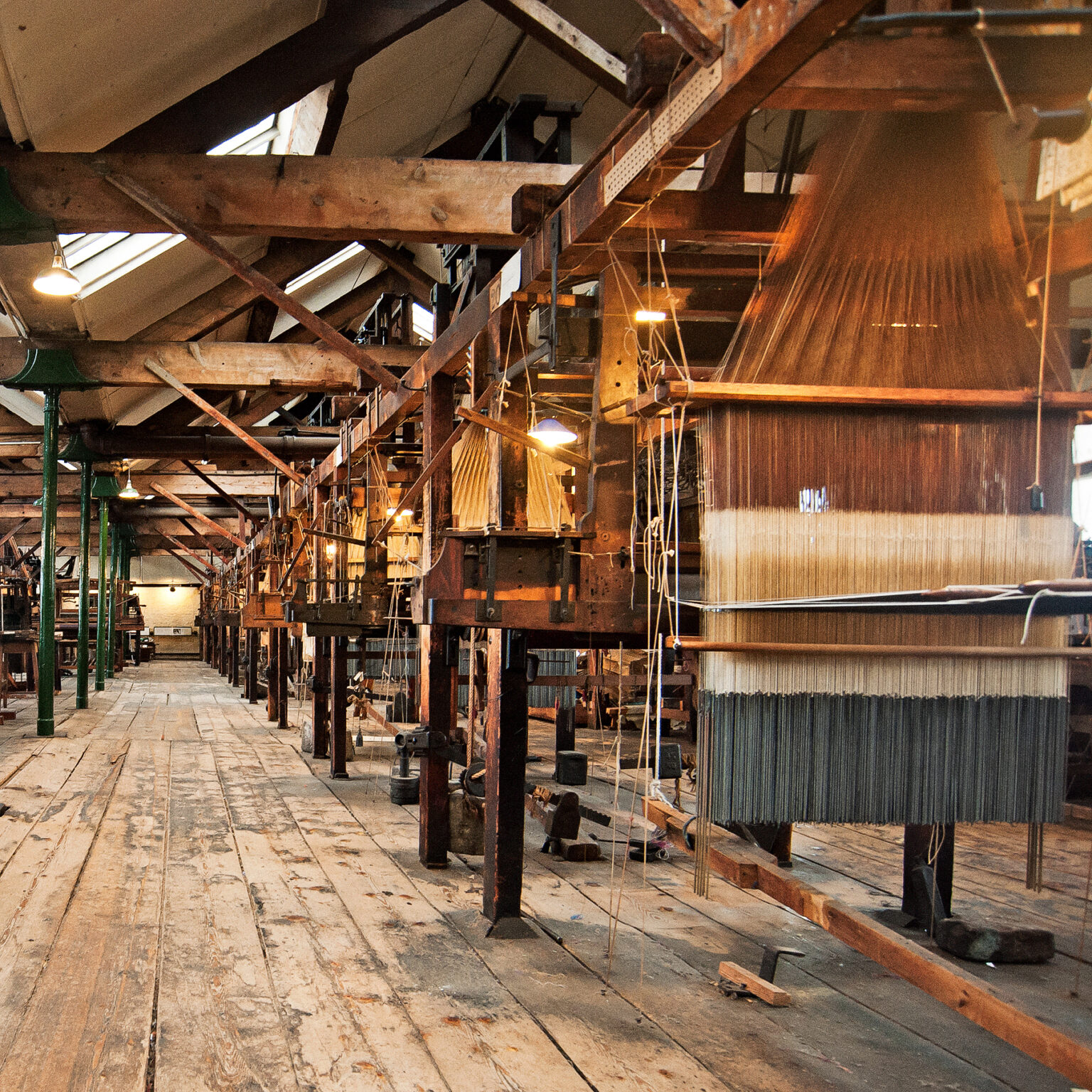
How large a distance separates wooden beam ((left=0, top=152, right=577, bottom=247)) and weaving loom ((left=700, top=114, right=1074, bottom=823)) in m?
2.25

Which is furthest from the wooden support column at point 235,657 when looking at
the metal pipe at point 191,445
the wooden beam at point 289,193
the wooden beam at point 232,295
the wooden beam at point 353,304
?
the wooden beam at point 289,193

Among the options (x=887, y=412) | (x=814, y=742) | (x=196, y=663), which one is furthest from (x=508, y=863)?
(x=196, y=663)

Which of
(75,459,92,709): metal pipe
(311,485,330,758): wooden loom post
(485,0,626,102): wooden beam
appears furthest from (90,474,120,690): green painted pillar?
(485,0,626,102): wooden beam

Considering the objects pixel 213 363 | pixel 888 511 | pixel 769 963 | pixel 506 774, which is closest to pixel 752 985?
pixel 769 963

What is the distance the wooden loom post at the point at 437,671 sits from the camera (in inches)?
195

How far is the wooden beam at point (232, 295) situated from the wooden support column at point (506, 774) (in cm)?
511

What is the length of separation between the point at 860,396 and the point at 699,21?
959 millimetres

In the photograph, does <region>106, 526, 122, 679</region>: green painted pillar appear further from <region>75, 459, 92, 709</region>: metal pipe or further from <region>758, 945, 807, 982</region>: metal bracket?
<region>758, 945, 807, 982</region>: metal bracket

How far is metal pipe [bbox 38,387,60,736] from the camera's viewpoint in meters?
9.58

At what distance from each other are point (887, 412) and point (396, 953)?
7.97 ft

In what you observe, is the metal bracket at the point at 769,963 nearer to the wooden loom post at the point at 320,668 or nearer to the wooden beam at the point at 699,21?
the wooden beam at the point at 699,21

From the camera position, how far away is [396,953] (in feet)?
11.8

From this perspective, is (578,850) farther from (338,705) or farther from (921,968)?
(338,705)

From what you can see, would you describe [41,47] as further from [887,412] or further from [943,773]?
[943,773]
